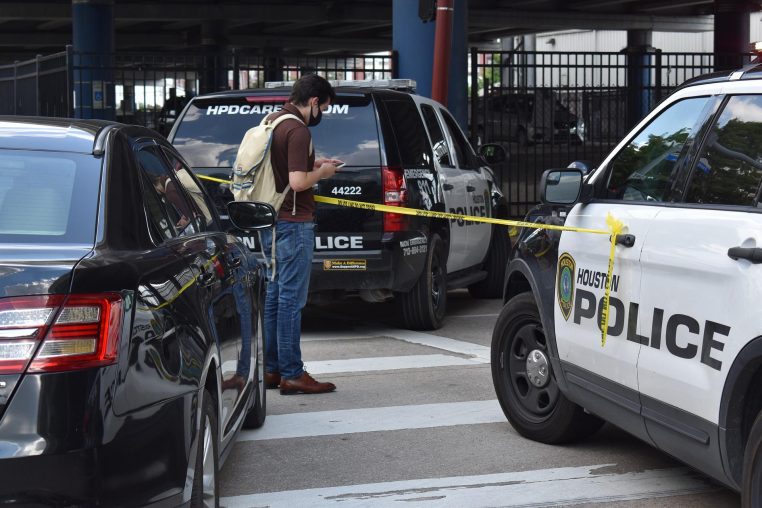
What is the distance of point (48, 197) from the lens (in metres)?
3.88

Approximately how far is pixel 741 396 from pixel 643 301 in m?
0.76

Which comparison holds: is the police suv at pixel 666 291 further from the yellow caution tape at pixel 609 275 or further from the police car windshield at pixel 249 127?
the police car windshield at pixel 249 127

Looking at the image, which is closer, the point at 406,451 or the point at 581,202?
the point at 581,202

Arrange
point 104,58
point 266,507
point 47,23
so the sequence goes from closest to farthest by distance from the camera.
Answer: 1. point 266,507
2. point 104,58
3. point 47,23

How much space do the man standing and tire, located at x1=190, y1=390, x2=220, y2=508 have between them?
2753mm

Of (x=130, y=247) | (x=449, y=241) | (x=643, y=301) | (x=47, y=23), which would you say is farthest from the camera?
(x=47, y=23)

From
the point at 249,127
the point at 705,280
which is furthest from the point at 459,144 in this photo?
the point at 705,280

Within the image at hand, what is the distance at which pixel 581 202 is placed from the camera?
560 cm

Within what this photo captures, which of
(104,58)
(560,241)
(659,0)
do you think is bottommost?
(560,241)

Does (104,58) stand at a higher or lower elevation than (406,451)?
higher

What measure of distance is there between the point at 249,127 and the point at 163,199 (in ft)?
16.0

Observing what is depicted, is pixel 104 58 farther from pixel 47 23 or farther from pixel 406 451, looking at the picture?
pixel 47 23

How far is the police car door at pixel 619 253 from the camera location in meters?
4.88

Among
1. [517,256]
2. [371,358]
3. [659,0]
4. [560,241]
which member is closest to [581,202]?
[560,241]
